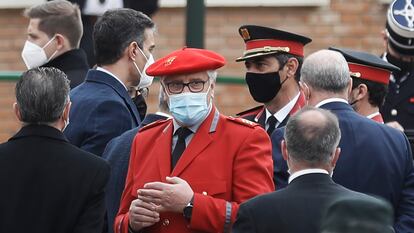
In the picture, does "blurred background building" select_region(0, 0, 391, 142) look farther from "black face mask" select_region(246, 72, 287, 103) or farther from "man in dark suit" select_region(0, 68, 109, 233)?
"man in dark suit" select_region(0, 68, 109, 233)

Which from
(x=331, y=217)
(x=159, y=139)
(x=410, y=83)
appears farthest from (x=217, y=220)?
(x=410, y=83)

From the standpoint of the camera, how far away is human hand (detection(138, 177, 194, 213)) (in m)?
5.45

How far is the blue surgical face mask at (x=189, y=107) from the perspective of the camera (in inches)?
222

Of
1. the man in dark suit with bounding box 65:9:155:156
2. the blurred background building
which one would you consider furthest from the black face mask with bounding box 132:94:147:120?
the blurred background building

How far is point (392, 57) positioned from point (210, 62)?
3.07 metres

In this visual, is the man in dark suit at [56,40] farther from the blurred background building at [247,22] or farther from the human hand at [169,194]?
the blurred background building at [247,22]

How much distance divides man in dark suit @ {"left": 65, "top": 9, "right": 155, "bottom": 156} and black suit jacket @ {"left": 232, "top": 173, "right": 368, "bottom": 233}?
6.14 feet

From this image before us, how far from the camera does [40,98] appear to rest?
538cm

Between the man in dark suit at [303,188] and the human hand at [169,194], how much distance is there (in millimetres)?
573

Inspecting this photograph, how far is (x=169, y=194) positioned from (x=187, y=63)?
2.10ft

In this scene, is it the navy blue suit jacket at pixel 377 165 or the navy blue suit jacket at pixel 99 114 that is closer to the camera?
the navy blue suit jacket at pixel 377 165

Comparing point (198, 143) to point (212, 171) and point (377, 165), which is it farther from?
point (377, 165)

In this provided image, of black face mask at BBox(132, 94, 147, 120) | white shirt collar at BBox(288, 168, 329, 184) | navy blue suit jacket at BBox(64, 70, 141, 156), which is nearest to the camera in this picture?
white shirt collar at BBox(288, 168, 329, 184)

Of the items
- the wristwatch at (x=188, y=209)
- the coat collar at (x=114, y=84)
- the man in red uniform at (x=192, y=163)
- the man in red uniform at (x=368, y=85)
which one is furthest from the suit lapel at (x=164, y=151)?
the man in red uniform at (x=368, y=85)
